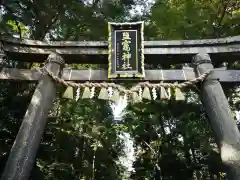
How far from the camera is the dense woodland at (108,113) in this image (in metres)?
7.26

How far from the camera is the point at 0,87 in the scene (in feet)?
23.6

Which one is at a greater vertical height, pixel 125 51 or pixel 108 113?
pixel 108 113

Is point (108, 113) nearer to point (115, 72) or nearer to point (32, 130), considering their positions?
point (115, 72)

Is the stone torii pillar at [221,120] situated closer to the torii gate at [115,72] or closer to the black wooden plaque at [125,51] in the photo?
the torii gate at [115,72]

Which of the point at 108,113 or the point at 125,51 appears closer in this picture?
the point at 125,51

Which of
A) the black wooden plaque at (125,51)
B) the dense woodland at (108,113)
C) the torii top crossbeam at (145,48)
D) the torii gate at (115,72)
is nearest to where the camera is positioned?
the torii gate at (115,72)

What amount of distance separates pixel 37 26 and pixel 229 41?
17.3 ft

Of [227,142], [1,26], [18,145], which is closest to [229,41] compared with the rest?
[227,142]

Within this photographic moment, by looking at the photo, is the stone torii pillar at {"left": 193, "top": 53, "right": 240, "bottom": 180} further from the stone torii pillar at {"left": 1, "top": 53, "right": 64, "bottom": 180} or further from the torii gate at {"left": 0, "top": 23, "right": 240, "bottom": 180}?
the stone torii pillar at {"left": 1, "top": 53, "right": 64, "bottom": 180}

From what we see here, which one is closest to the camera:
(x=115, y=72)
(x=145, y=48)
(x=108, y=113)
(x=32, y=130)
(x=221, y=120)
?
(x=32, y=130)

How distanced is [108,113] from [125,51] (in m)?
6.37

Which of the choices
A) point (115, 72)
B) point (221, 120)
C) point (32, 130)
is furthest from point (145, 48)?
point (32, 130)

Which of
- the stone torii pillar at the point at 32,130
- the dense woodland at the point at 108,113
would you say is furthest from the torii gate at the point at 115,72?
the dense woodland at the point at 108,113

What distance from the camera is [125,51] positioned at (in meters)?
5.76
